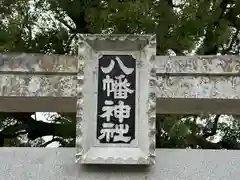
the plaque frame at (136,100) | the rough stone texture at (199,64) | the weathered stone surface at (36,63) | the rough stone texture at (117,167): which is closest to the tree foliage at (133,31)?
the rough stone texture at (199,64)

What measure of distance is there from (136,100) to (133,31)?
6.87 feet

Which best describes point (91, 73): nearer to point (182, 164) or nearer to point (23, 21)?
point (182, 164)

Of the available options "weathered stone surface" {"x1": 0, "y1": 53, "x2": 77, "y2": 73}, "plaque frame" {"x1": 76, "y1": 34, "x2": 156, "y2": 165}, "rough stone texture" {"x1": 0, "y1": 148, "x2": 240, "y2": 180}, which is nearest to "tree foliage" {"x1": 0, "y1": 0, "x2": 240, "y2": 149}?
"weathered stone surface" {"x1": 0, "y1": 53, "x2": 77, "y2": 73}

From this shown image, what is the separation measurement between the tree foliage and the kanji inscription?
6.16 ft

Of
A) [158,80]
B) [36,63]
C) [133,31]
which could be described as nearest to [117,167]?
[158,80]

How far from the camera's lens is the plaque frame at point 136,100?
2.34 m

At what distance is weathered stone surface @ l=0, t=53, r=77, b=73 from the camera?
282 centimetres

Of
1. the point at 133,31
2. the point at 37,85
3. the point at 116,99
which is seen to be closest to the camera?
the point at 116,99

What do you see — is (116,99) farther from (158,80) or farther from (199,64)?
(199,64)

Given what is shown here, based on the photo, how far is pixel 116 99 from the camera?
238cm

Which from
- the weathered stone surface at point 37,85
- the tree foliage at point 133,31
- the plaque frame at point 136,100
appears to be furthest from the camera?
the tree foliage at point 133,31

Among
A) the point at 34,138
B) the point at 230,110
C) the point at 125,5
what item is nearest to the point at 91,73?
the point at 230,110

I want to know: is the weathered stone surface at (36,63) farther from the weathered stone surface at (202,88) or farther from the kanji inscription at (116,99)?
the weathered stone surface at (202,88)

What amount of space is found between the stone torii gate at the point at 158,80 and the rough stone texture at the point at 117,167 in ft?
1.50
